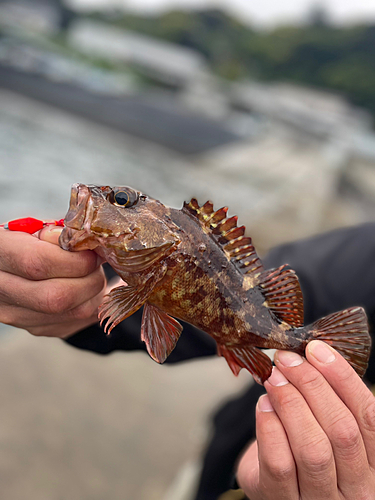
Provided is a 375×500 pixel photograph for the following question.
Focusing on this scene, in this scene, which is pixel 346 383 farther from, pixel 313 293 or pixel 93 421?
pixel 93 421

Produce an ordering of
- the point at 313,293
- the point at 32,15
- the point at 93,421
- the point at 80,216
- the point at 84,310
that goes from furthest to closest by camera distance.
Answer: the point at 32,15 < the point at 93,421 < the point at 313,293 < the point at 84,310 < the point at 80,216

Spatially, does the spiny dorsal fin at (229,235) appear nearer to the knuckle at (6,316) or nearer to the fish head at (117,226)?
the fish head at (117,226)

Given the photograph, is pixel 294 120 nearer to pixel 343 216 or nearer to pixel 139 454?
pixel 343 216

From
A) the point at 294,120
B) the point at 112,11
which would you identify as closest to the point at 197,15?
the point at 112,11

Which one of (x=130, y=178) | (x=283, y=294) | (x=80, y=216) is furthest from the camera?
(x=130, y=178)

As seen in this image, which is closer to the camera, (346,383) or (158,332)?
(158,332)

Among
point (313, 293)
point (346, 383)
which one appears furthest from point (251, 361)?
point (313, 293)

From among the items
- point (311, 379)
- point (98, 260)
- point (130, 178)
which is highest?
point (98, 260)
